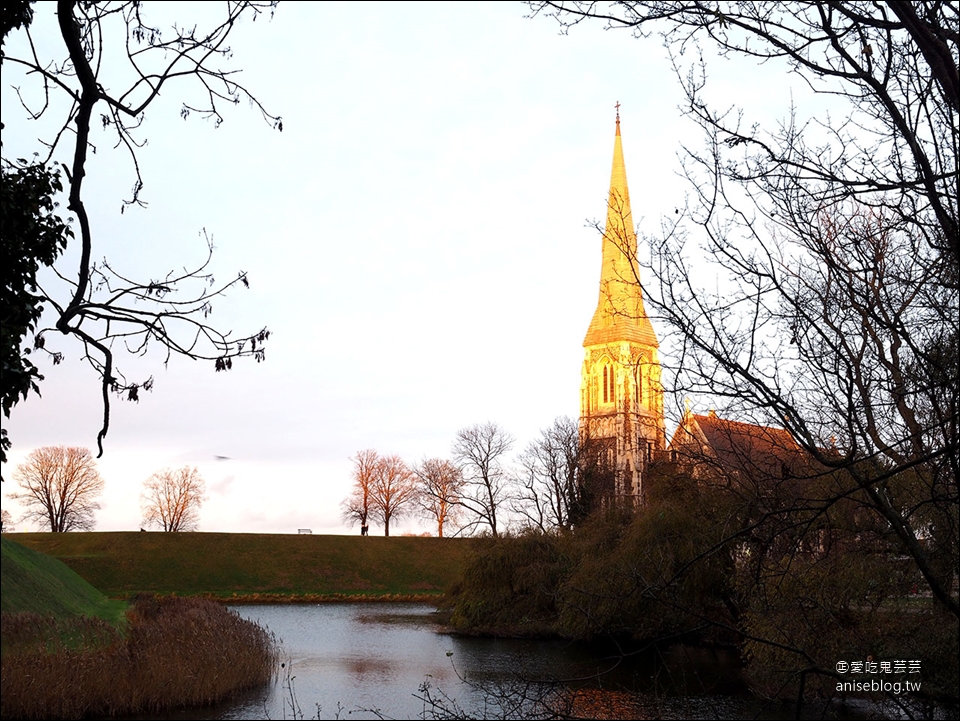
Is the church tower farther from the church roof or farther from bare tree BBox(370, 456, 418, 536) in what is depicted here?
bare tree BBox(370, 456, 418, 536)

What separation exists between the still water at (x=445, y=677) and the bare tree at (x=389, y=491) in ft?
109

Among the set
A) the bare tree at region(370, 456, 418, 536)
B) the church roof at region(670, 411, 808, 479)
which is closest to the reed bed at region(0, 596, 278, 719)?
the church roof at region(670, 411, 808, 479)

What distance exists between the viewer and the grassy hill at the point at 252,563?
43719 millimetres

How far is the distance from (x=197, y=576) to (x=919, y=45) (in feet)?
150

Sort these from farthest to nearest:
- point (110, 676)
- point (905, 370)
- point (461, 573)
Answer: point (461, 573)
point (110, 676)
point (905, 370)

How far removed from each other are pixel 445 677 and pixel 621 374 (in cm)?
5479

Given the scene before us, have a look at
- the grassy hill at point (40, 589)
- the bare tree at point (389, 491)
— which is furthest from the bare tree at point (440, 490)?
the grassy hill at point (40, 589)

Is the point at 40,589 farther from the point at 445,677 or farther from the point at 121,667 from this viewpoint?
the point at 445,677

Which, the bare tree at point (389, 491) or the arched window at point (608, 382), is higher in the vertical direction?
the arched window at point (608, 382)

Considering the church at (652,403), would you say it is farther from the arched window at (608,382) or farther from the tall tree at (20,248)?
the arched window at (608,382)

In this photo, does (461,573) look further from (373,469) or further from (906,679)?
(373,469)

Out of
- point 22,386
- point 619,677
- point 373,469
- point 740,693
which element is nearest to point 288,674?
point 619,677

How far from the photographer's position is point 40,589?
1778 centimetres

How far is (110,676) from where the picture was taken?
46.4ft
